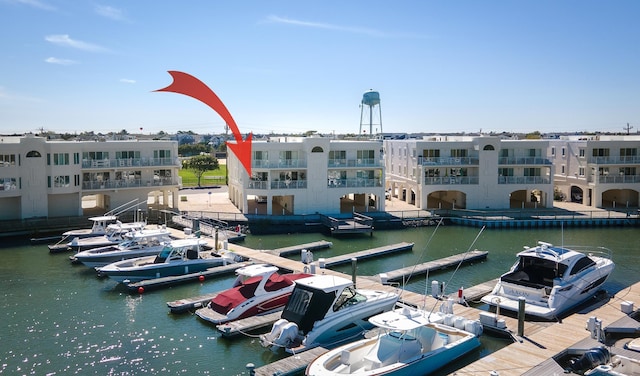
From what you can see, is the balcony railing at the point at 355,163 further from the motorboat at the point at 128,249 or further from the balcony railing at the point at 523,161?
the motorboat at the point at 128,249

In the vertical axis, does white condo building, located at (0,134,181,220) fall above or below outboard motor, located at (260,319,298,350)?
above

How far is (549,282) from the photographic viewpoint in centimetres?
2606

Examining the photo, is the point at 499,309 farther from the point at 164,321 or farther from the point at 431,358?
the point at 164,321

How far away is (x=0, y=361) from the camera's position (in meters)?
20.8

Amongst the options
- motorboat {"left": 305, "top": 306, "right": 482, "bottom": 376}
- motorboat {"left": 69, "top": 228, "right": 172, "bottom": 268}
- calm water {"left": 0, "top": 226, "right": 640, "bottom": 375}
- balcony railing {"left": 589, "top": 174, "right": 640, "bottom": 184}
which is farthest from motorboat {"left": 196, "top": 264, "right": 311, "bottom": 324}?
balcony railing {"left": 589, "top": 174, "right": 640, "bottom": 184}

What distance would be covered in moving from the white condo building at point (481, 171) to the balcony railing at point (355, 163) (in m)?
4.88

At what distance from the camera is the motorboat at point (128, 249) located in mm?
34000

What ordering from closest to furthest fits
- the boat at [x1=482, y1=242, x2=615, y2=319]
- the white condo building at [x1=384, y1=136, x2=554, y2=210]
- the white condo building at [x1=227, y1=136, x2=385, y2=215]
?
the boat at [x1=482, y1=242, x2=615, y2=319]
the white condo building at [x1=227, y1=136, x2=385, y2=215]
the white condo building at [x1=384, y1=136, x2=554, y2=210]

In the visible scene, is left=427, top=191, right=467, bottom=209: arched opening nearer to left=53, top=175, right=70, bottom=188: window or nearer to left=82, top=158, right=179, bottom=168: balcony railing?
left=82, top=158, right=179, bottom=168: balcony railing

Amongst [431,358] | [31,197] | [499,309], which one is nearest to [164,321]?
[431,358]

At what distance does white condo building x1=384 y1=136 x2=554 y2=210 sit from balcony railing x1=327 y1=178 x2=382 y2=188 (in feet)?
17.4

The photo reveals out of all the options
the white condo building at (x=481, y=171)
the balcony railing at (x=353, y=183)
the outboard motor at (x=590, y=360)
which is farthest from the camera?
the white condo building at (x=481, y=171)

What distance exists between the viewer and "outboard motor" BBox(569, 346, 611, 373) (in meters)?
19.1

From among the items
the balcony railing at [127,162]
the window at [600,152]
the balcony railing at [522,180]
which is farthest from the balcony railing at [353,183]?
the window at [600,152]
